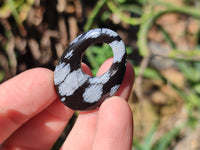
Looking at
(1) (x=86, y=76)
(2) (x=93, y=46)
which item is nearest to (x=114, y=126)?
(1) (x=86, y=76)

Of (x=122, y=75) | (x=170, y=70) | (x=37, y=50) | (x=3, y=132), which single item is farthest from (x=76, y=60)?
(x=170, y=70)

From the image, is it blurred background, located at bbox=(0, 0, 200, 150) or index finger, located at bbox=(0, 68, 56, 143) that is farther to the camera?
blurred background, located at bbox=(0, 0, 200, 150)

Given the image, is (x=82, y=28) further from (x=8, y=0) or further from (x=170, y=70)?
(x=170, y=70)

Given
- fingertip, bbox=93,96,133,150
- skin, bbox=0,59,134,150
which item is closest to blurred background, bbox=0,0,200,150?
skin, bbox=0,59,134,150

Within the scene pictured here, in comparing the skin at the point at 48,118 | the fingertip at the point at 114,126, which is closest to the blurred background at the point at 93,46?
the skin at the point at 48,118

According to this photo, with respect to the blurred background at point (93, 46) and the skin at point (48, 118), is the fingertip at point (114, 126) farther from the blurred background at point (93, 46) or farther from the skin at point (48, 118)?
the blurred background at point (93, 46)

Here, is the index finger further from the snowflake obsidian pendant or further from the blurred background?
the blurred background
